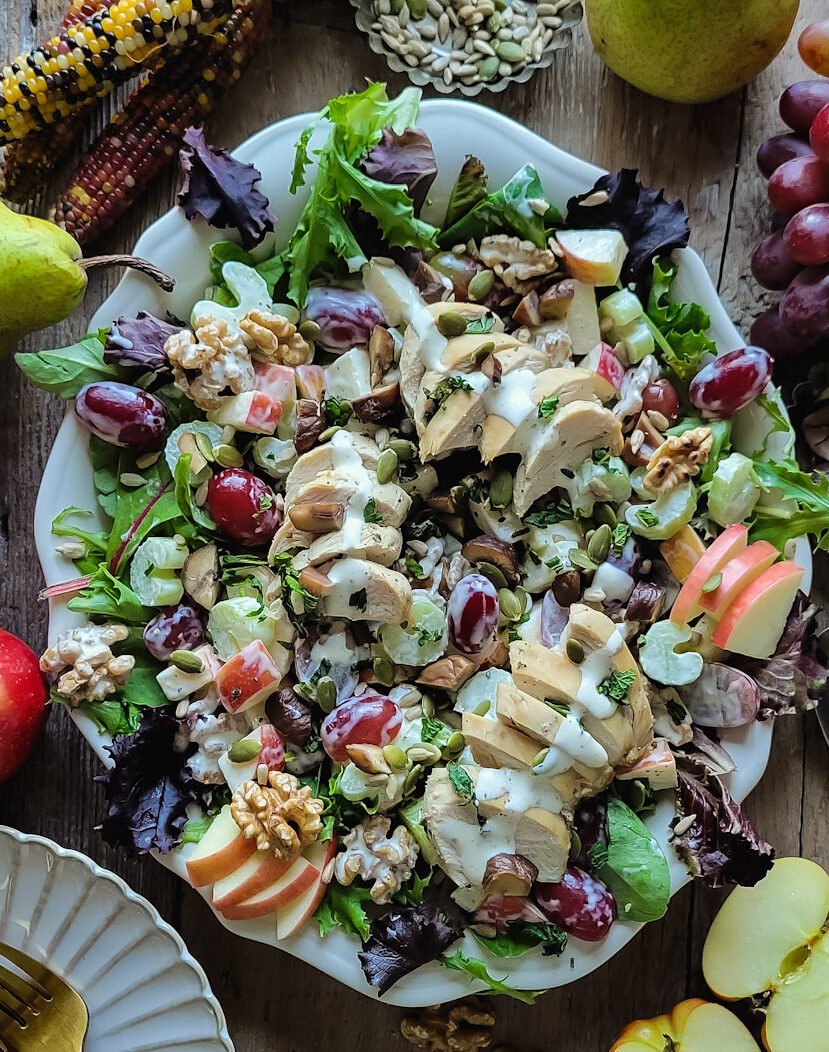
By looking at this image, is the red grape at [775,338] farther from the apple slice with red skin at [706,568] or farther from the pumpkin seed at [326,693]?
the pumpkin seed at [326,693]

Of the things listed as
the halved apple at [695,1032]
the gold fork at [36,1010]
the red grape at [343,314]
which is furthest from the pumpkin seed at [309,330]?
the halved apple at [695,1032]

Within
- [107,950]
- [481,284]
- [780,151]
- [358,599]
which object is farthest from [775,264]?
[107,950]

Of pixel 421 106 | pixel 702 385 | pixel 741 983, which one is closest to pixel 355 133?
pixel 421 106

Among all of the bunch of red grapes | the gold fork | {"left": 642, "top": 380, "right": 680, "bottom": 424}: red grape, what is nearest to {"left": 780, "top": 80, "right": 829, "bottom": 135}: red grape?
the bunch of red grapes

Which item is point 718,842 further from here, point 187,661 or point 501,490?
point 187,661

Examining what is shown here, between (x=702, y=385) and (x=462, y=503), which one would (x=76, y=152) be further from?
(x=702, y=385)

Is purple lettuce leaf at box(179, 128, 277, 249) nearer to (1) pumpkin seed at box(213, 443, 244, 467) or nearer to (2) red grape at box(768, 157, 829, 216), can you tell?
(1) pumpkin seed at box(213, 443, 244, 467)
